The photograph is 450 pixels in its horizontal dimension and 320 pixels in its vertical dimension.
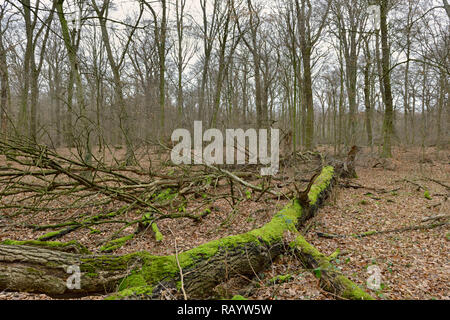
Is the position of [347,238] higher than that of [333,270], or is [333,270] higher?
[333,270]

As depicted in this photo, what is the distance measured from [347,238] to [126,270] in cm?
383

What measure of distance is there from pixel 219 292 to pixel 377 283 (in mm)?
1958

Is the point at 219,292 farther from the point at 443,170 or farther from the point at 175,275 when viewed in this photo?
the point at 443,170

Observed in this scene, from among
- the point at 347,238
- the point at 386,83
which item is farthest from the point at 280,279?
the point at 386,83

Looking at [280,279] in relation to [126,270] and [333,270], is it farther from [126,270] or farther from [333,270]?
[126,270]

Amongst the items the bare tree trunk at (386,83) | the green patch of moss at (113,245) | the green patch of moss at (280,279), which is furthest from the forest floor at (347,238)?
the bare tree trunk at (386,83)

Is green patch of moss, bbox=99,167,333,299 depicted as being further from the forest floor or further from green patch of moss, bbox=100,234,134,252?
green patch of moss, bbox=100,234,134,252

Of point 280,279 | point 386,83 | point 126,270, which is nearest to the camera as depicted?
point 126,270

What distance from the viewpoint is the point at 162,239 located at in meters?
4.70

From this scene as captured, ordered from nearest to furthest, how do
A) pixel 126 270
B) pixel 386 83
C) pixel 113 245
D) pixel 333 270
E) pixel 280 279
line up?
pixel 126 270, pixel 333 270, pixel 280 279, pixel 113 245, pixel 386 83

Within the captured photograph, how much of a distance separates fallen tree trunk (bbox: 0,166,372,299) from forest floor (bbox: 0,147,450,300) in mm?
244

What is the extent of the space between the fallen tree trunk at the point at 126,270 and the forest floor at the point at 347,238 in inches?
9.6

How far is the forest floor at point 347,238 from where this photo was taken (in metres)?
2.94

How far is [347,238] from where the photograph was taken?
443 cm
